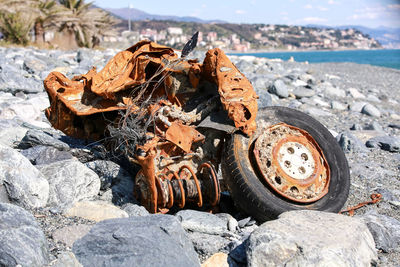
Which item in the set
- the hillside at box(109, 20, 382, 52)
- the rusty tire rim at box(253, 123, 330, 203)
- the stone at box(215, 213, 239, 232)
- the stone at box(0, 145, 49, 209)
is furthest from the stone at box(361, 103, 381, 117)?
the hillside at box(109, 20, 382, 52)

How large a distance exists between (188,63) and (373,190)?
98.2 inches

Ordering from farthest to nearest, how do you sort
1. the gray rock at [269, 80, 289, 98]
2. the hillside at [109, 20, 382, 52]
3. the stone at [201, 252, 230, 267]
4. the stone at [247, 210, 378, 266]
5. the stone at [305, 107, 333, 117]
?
the hillside at [109, 20, 382, 52], the gray rock at [269, 80, 289, 98], the stone at [305, 107, 333, 117], the stone at [201, 252, 230, 267], the stone at [247, 210, 378, 266]

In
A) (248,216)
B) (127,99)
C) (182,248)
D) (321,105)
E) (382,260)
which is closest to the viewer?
(182,248)

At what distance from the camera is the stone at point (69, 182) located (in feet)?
11.2

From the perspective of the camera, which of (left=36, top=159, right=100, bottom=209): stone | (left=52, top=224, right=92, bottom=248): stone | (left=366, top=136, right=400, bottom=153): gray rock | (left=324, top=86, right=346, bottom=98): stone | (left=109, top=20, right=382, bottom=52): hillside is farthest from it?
(left=109, top=20, right=382, bottom=52): hillside

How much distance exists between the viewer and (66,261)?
7.66 feet

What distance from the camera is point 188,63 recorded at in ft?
12.9

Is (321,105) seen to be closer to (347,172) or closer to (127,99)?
(347,172)

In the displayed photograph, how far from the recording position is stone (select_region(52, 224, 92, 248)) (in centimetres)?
264

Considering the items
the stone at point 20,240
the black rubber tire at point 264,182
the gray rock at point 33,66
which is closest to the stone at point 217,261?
Result: the black rubber tire at point 264,182

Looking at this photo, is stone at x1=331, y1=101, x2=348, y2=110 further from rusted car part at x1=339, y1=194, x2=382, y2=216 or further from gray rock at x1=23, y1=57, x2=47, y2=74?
gray rock at x1=23, y1=57, x2=47, y2=74

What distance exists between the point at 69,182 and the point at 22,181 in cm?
43

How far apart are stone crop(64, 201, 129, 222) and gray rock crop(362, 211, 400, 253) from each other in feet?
6.57

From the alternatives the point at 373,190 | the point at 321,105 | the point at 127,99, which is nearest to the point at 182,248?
the point at 127,99
